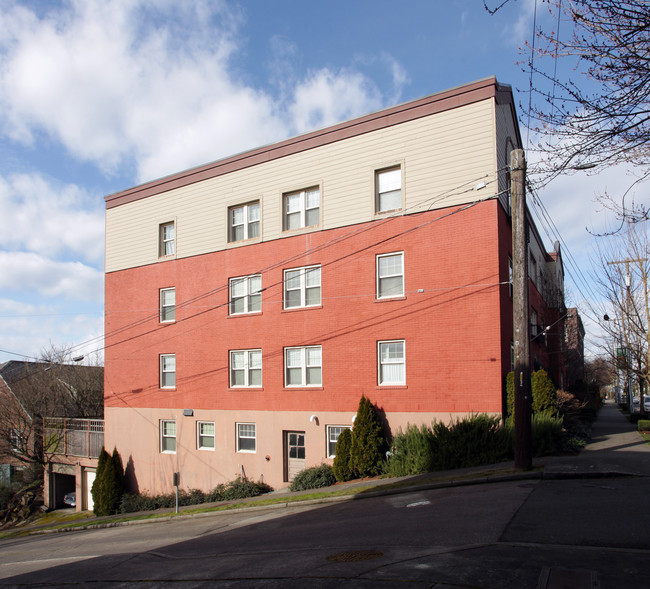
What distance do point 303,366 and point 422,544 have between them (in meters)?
12.5

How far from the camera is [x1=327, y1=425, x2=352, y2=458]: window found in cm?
1980

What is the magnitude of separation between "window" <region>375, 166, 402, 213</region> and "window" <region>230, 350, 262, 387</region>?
7431 mm

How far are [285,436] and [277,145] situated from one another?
36.4ft

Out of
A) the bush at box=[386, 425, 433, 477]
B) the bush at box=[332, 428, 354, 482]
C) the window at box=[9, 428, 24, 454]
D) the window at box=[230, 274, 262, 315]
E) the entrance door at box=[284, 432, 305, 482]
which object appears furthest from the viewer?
the window at box=[9, 428, 24, 454]

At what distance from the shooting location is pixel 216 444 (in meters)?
22.8

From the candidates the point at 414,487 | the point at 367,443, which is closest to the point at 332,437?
the point at 367,443

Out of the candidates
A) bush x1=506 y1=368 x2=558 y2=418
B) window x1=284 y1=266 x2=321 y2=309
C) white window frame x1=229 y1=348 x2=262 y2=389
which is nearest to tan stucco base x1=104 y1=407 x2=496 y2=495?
white window frame x1=229 y1=348 x2=262 y2=389

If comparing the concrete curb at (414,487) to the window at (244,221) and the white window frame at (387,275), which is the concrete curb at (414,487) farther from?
the window at (244,221)

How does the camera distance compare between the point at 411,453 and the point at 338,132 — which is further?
the point at 338,132

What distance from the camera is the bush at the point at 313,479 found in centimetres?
1842

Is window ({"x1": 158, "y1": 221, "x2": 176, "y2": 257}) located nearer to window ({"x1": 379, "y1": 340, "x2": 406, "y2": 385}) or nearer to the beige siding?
the beige siding

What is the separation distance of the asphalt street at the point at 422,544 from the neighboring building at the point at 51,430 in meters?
13.1

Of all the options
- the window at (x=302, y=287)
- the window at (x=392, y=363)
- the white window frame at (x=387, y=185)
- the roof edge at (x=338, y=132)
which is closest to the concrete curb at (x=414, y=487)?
the window at (x=392, y=363)

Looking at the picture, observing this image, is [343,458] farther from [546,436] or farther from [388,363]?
[546,436]
